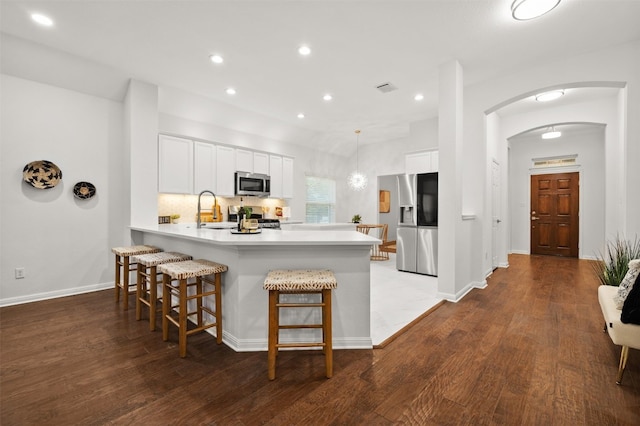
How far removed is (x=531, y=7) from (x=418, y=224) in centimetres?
329

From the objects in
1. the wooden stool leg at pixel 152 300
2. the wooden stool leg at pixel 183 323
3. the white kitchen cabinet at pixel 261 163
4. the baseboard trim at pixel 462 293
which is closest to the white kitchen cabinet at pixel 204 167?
the white kitchen cabinet at pixel 261 163

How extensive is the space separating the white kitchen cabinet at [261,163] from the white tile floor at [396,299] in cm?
315

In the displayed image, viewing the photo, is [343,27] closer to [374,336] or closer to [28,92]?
[374,336]

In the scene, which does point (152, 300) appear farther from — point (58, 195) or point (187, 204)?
point (187, 204)

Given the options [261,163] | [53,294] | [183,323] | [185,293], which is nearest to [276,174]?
[261,163]

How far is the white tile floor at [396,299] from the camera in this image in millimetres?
2830

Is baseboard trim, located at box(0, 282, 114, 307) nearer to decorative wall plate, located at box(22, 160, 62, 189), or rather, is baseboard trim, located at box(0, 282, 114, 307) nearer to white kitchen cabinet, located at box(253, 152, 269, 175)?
decorative wall plate, located at box(22, 160, 62, 189)

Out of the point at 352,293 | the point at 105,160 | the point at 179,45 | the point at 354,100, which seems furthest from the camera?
the point at 354,100

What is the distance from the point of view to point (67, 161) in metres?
3.92

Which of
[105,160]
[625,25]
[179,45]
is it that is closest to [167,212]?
[105,160]

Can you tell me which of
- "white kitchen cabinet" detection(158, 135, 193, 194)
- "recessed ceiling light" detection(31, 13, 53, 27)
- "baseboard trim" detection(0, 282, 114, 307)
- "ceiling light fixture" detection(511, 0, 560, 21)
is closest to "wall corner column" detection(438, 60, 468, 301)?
"ceiling light fixture" detection(511, 0, 560, 21)

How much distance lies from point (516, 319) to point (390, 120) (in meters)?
4.42

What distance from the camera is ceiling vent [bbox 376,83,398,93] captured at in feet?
14.3

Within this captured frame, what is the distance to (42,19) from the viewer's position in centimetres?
283
